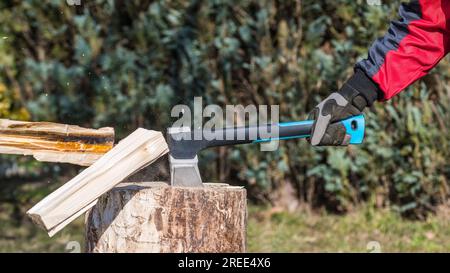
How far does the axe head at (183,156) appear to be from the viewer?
2926mm

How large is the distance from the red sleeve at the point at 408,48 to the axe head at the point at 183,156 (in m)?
0.80

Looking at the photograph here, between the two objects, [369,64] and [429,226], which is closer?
Result: [369,64]

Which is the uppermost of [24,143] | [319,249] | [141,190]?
[24,143]

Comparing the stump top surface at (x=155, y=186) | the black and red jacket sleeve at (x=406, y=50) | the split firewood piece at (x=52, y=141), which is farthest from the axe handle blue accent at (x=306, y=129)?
the split firewood piece at (x=52, y=141)

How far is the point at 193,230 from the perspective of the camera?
9.32 feet

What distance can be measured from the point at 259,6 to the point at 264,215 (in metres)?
1.44

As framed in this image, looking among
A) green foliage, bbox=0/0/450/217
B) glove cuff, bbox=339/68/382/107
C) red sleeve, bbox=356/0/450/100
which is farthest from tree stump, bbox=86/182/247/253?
green foliage, bbox=0/0/450/217

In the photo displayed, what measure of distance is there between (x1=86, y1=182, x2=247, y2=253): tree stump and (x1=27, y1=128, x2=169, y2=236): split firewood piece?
0.33 ft

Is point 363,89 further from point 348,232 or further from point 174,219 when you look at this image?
point 348,232

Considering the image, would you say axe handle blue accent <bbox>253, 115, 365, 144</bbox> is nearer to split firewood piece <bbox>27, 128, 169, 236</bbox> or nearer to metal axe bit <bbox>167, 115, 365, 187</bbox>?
metal axe bit <bbox>167, 115, 365, 187</bbox>

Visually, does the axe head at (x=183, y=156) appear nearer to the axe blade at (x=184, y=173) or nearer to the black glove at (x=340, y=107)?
the axe blade at (x=184, y=173)

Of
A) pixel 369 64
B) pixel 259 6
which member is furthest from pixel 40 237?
pixel 369 64

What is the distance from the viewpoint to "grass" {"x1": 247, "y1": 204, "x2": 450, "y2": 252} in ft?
14.9

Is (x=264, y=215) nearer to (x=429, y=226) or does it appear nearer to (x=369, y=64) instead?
(x=429, y=226)
